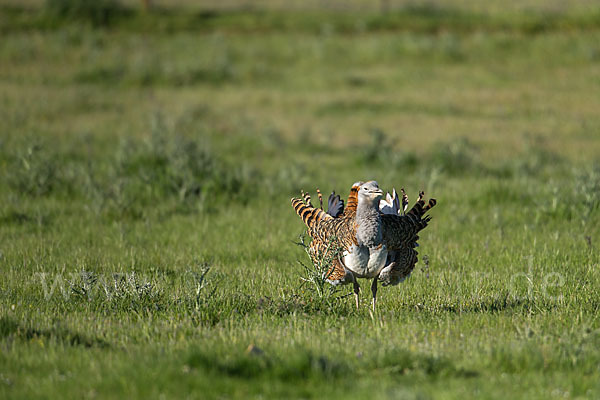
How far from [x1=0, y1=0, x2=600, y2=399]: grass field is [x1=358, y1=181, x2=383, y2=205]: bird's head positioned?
3.13 feet

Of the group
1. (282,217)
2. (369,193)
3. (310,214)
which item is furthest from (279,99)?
(369,193)

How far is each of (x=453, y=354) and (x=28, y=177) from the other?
8500mm

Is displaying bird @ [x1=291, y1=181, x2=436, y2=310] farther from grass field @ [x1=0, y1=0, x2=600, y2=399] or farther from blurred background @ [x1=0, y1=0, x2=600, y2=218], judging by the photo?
blurred background @ [x1=0, y1=0, x2=600, y2=218]

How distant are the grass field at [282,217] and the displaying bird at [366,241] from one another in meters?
0.38

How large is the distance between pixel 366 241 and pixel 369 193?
1.30 ft

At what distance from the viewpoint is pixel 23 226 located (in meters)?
9.56

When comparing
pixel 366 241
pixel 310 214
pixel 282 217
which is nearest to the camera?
pixel 366 241

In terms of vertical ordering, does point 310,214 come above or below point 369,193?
below

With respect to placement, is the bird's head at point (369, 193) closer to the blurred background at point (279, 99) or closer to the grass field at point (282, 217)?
the grass field at point (282, 217)

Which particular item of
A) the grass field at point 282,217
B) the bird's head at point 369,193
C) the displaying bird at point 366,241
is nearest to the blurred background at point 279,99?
the grass field at point 282,217

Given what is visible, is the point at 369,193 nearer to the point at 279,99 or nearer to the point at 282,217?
the point at 282,217

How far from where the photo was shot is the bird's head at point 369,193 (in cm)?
581

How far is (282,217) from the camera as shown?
10547mm

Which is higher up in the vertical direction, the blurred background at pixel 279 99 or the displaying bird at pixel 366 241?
the blurred background at pixel 279 99
